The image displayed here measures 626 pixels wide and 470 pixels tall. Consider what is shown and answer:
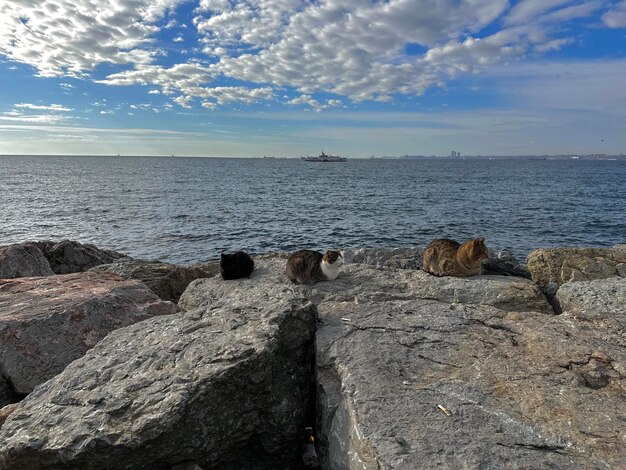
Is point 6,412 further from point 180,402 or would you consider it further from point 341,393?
point 341,393

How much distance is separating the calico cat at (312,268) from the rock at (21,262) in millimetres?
6703

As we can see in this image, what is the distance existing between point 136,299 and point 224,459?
3.45 m

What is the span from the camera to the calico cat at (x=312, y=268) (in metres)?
6.85

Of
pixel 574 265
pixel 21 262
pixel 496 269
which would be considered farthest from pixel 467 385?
pixel 21 262

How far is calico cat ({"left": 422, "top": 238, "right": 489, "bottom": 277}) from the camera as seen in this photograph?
7285 millimetres

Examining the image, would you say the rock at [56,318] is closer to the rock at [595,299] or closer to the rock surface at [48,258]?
the rock surface at [48,258]

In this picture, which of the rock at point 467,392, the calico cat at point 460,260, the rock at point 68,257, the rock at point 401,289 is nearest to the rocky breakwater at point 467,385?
the rock at point 467,392

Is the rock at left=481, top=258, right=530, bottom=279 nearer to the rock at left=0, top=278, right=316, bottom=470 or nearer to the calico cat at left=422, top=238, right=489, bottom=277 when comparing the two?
the calico cat at left=422, top=238, right=489, bottom=277

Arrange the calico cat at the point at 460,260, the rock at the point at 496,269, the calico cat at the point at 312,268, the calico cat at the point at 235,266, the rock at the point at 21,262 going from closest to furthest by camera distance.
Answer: the calico cat at the point at 312,268, the calico cat at the point at 235,266, the calico cat at the point at 460,260, the rock at the point at 496,269, the rock at the point at 21,262

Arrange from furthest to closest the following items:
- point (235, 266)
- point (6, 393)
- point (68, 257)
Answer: point (68, 257)
point (235, 266)
point (6, 393)

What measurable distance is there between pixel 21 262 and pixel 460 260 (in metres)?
9.74


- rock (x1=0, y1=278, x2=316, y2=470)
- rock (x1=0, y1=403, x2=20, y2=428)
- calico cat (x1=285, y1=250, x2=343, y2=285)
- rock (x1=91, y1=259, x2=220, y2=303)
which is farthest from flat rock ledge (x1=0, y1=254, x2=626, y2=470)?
rock (x1=91, y1=259, x2=220, y2=303)

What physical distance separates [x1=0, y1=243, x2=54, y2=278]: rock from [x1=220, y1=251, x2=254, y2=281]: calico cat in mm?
5633

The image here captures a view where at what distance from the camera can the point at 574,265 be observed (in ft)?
32.4
